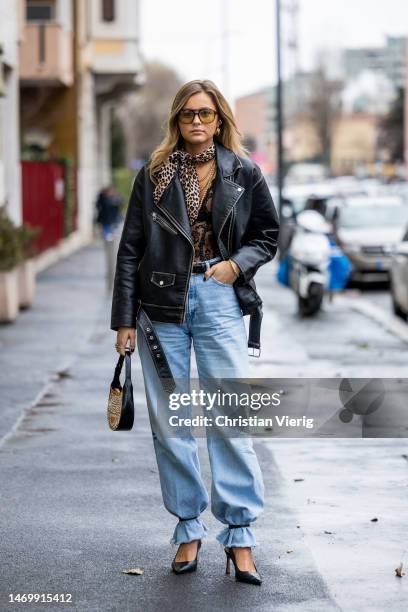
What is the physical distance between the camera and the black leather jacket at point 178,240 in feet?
17.5

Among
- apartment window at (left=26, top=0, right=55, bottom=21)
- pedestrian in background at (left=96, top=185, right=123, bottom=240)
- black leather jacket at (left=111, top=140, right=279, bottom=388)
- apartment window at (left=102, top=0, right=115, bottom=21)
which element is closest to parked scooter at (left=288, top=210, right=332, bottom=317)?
black leather jacket at (left=111, top=140, right=279, bottom=388)

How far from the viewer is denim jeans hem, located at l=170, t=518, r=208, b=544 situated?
5465 mm

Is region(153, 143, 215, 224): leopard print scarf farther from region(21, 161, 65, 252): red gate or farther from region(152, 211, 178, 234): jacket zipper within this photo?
region(21, 161, 65, 252): red gate

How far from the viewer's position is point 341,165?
172m

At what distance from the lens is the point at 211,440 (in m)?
5.44

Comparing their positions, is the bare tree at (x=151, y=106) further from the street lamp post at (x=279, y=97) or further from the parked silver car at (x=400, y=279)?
the parked silver car at (x=400, y=279)

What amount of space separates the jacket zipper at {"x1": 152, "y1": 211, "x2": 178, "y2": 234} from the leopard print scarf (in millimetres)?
60

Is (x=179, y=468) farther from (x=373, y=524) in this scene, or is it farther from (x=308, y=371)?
(x=308, y=371)

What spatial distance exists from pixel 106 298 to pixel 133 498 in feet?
44.9

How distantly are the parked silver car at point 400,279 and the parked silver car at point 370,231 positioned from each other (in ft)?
13.7

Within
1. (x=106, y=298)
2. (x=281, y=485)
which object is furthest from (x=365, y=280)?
(x=281, y=485)

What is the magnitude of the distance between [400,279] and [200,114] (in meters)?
12.3

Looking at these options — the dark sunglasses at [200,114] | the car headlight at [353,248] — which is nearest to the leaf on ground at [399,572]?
the dark sunglasses at [200,114]

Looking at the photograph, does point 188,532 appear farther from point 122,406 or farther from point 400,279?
point 400,279
